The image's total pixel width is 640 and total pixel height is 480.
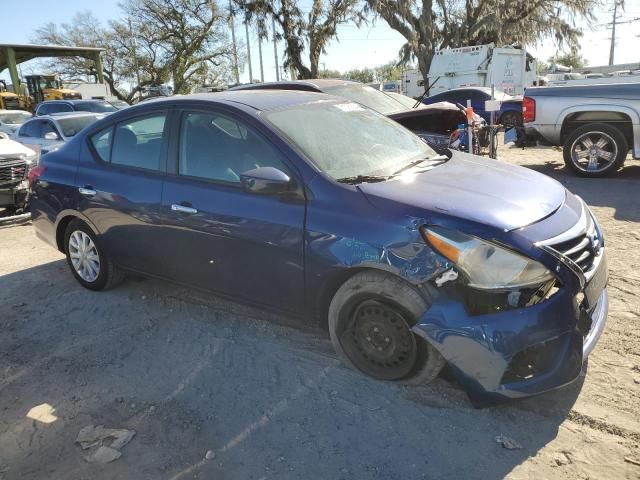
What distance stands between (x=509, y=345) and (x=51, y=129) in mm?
10355

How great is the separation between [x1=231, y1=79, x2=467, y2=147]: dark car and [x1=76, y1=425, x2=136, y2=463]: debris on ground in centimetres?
566

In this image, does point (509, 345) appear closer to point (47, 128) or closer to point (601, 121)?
point (601, 121)

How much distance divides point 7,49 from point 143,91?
971 cm

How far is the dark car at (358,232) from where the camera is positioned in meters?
2.53

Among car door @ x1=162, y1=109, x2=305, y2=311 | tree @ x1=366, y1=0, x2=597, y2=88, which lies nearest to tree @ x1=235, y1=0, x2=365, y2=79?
tree @ x1=366, y1=0, x2=597, y2=88

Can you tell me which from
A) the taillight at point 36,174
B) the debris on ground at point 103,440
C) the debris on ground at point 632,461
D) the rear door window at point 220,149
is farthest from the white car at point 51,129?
the debris on ground at point 632,461

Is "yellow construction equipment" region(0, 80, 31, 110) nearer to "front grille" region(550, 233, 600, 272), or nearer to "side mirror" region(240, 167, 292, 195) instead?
"side mirror" region(240, 167, 292, 195)

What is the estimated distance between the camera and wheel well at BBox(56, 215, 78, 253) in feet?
14.9

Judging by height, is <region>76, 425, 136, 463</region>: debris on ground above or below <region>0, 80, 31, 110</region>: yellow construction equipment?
below

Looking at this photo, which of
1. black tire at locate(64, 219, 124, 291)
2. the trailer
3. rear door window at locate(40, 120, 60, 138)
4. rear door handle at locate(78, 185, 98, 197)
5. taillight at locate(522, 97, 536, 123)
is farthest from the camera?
the trailer

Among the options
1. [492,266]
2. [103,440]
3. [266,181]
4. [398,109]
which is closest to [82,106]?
[398,109]

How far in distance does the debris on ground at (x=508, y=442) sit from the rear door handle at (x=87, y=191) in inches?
134

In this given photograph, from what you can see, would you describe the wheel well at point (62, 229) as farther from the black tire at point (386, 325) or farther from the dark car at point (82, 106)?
the dark car at point (82, 106)

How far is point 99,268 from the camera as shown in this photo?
4441mm
